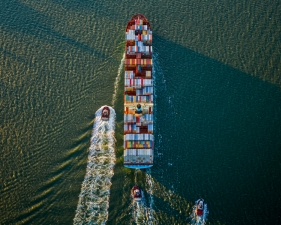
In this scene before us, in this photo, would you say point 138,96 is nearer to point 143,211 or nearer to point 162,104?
point 162,104

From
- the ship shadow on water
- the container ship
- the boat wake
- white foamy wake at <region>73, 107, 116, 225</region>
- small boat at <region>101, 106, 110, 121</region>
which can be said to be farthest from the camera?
small boat at <region>101, 106, 110, 121</region>

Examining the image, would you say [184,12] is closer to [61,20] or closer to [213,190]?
[61,20]

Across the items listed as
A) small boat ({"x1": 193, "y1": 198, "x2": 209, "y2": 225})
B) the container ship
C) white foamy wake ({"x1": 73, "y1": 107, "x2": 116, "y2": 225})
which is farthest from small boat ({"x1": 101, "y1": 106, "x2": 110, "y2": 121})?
small boat ({"x1": 193, "y1": 198, "x2": 209, "y2": 225})

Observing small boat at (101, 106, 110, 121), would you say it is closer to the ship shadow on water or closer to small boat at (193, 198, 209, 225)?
the ship shadow on water

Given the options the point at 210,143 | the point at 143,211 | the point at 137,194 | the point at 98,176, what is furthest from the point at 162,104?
the point at 143,211

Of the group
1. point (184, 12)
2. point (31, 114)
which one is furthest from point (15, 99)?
point (184, 12)
